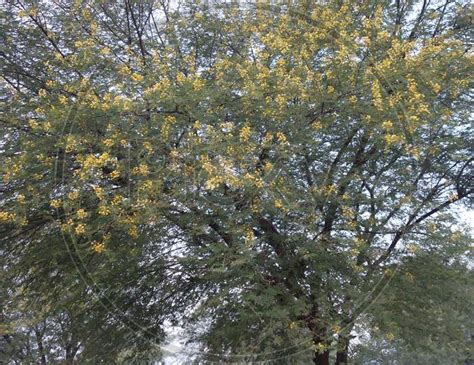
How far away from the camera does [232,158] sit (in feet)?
17.3

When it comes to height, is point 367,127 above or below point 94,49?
below

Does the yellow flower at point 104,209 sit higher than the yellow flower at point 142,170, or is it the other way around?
the yellow flower at point 142,170

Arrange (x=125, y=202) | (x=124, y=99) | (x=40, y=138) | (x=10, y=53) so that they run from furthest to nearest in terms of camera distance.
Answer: (x=10, y=53)
(x=40, y=138)
(x=124, y=99)
(x=125, y=202)

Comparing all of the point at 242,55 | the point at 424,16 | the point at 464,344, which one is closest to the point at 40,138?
the point at 242,55

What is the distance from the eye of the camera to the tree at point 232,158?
18.2 feet

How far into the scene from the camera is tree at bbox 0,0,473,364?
18.2 ft

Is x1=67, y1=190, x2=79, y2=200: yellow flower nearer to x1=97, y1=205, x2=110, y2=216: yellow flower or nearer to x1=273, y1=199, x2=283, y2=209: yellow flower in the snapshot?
x1=97, y1=205, x2=110, y2=216: yellow flower

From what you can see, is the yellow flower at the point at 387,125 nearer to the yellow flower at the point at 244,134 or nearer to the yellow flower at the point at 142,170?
the yellow flower at the point at 244,134

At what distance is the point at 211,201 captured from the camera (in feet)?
18.5

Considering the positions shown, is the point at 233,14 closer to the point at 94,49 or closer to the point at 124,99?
the point at 94,49

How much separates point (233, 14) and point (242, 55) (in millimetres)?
781

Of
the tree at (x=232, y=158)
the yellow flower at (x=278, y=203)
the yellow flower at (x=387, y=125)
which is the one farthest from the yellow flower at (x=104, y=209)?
the yellow flower at (x=387, y=125)

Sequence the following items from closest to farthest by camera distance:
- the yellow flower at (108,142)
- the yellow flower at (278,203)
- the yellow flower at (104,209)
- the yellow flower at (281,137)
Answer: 1. the yellow flower at (104,209)
2. the yellow flower at (278,203)
3. the yellow flower at (108,142)
4. the yellow flower at (281,137)

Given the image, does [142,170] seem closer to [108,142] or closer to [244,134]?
[108,142]
